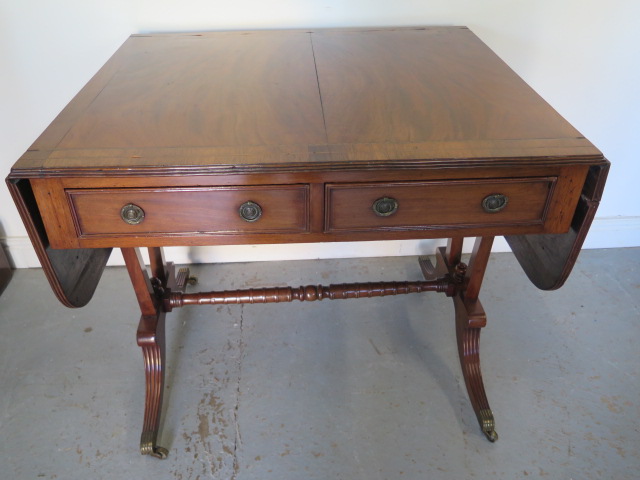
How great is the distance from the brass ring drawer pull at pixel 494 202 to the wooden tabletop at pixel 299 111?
0.32 ft

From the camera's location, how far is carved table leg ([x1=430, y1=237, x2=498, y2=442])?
1533mm

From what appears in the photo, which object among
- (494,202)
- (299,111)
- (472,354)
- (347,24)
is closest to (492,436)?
(472,354)

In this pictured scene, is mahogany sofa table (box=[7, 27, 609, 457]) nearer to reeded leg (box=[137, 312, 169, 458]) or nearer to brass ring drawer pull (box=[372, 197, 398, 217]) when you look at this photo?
brass ring drawer pull (box=[372, 197, 398, 217])

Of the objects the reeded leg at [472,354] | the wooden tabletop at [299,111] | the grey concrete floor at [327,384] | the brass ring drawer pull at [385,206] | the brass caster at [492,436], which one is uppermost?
the wooden tabletop at [299,111]

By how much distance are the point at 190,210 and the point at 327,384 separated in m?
0.88

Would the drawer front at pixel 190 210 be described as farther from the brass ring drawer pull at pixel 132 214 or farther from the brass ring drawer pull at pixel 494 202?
the brass ring drawer pull at pixel 494 202

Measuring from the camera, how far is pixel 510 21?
1.74 metres

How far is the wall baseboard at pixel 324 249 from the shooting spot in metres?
2.18

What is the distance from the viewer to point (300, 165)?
3.27 feet

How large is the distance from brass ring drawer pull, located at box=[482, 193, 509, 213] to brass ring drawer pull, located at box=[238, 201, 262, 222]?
0.48 metres

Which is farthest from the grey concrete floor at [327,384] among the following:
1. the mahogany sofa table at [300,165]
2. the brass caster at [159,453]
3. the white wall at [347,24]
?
the white wall at [347,24]

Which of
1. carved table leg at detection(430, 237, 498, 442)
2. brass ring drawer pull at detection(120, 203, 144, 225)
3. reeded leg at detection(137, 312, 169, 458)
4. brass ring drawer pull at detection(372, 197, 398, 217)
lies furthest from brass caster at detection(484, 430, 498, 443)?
brass ring drawer pull at detection(120, 203, 144, 225)

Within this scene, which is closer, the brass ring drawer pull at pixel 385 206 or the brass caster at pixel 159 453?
the brass ring drawer pull at pixel 385 206

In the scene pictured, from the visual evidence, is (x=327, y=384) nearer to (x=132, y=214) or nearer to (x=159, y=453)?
(x=159, y=453)
